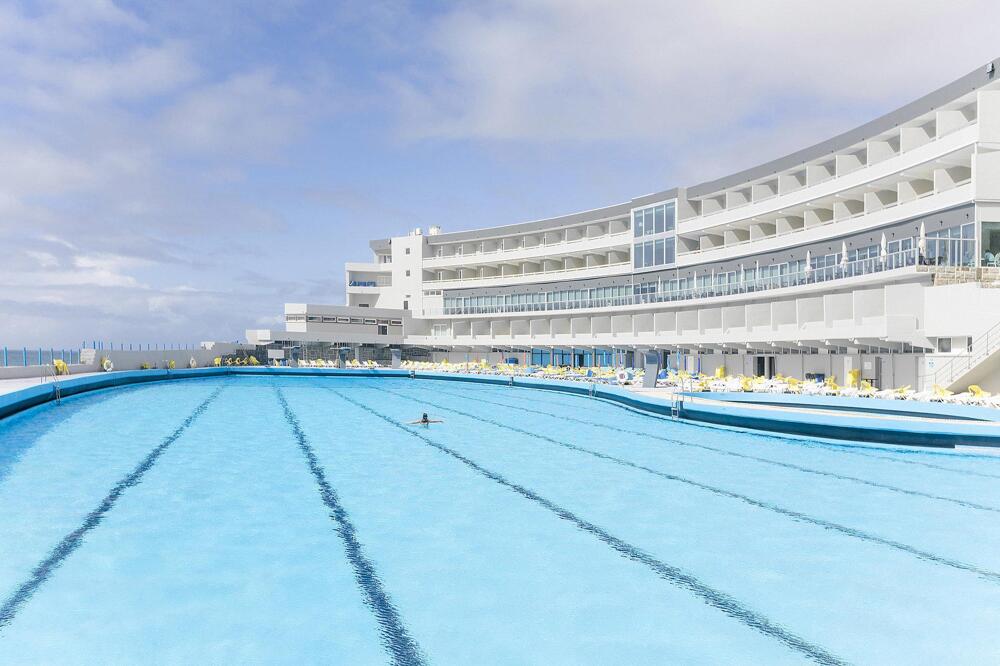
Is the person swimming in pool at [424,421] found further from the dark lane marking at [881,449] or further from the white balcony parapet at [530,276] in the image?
the white balcony parapet at [530,276]

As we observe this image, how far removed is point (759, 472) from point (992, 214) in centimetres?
1680

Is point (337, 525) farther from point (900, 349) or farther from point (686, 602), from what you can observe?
point (900, 349)

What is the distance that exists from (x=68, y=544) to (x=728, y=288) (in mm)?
32777

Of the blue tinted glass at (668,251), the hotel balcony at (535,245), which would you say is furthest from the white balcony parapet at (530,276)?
the blue tinted glass at (668,251)

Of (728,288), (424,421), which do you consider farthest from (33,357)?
(728,288)

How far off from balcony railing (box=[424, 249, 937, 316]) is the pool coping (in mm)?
6725

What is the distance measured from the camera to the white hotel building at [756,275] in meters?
21.5

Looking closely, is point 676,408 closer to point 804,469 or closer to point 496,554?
point 804,469

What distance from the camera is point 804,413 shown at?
50.5ft

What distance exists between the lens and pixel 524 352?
52531mm

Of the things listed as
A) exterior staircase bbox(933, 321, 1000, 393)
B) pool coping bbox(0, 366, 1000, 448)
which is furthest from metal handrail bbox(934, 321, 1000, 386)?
pool coping bbox(0, 366, 1000, 448)

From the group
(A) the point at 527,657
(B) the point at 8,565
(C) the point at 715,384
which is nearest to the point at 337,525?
(B) the point at 8,565

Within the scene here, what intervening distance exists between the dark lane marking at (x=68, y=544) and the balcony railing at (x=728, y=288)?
2327 cm

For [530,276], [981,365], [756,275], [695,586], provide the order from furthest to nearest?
[530,276]
[756,275]
[981,365]
[695,586]
